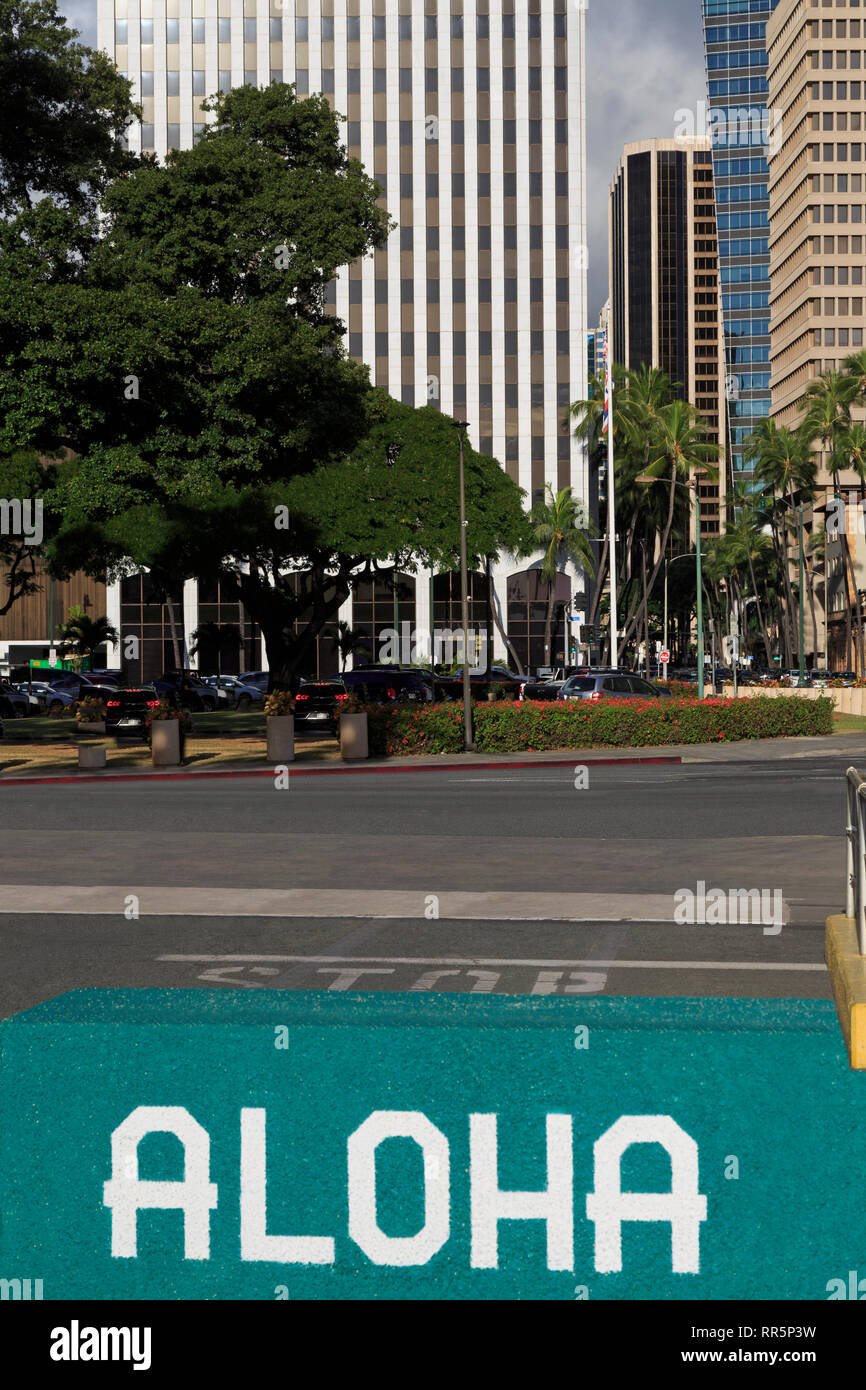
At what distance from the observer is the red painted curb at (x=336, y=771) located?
29547mm

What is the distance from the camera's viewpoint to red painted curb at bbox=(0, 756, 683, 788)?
96.9 feet

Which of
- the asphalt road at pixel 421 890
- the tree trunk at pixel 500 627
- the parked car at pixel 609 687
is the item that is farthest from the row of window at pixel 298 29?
the asphalt road at pixel 421 890

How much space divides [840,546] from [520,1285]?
11002 cm

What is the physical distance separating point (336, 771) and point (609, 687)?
12.1 m

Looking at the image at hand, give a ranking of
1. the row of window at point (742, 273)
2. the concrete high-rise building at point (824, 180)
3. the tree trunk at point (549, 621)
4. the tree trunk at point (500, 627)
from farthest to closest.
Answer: the row of window at point (742, 273)
the concrete high-rise building at point (824, 180)
the tree trunk at point (500, 627)
the tree trunk at point (549, 621)

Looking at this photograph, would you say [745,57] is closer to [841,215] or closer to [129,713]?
[841,215]

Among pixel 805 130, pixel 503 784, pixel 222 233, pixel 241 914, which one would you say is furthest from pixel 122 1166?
pixel 805 130

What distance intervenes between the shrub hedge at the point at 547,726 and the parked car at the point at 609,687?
12.4 ft

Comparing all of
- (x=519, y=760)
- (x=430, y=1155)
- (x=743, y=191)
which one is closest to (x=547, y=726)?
(x=519, y=760)

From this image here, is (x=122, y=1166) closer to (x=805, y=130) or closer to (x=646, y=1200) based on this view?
(x=646, y=1200)

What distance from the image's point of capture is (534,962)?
9.55 meters

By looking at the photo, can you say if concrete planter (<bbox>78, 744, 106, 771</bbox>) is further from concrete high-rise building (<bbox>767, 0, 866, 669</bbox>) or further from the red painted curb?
concrete high-rise building (<bbox>767, 0, 866, 669</bbox>)

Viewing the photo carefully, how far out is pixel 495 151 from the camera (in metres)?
101

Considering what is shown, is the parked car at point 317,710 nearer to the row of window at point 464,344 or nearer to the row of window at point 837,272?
the row of window at point 464,344
